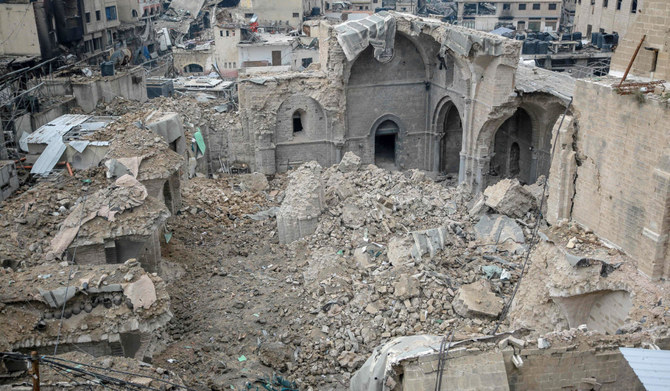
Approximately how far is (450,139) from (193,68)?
20.2m

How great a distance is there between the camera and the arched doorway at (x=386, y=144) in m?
25.8

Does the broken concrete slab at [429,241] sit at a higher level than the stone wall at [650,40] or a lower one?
lower

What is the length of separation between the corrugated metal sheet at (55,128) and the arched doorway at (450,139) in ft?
44.1

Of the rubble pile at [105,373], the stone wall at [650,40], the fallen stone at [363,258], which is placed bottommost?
the fallen stone at [363,258]

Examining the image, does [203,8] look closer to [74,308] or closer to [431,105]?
[431,105]

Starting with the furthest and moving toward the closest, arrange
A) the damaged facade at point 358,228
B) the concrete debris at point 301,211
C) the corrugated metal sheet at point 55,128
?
the corrugated metal sheet at point 55,128, the concrete debris at point 301,211, the damaged facade at point 358,228

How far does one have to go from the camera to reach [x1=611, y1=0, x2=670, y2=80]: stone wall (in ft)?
38.1

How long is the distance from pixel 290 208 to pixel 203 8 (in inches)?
1473

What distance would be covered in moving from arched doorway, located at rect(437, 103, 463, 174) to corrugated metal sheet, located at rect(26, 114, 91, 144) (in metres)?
13.4

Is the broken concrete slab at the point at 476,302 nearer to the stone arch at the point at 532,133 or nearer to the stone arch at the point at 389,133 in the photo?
the stone arch at the point at 532,133

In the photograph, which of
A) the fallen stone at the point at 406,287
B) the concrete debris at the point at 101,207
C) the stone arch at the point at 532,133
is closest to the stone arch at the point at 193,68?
the stone arch at the point at 532,133

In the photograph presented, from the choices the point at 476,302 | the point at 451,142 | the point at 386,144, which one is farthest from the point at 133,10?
the point at 476,302

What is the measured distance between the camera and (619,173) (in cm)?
1148

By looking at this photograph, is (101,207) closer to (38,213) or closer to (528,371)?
(38,213)
